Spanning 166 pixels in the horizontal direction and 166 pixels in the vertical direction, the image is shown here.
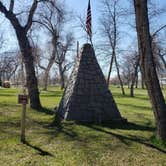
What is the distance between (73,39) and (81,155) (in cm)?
4536

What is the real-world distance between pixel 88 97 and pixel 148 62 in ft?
12.0

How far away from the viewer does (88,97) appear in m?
10.7

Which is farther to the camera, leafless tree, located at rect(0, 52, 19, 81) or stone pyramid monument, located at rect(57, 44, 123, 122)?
leafless tree, located at rect(0, 52, 19, 81)

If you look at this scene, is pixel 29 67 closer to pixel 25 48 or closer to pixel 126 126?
pixel 25 48

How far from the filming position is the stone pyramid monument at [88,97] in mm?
10531

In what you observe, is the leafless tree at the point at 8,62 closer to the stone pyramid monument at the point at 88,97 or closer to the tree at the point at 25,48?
the tree at the point at 25,48

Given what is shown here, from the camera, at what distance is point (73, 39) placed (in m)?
51.2

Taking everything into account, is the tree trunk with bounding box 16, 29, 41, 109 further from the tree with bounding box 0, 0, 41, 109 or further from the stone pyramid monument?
the stone pyramid monument

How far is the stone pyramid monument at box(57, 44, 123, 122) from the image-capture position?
1053cm

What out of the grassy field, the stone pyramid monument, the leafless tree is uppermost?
the leafless tree

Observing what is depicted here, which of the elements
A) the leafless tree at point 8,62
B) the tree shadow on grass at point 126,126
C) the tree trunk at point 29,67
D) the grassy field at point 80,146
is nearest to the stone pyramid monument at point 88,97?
the tree shadow on grass at point 126,126

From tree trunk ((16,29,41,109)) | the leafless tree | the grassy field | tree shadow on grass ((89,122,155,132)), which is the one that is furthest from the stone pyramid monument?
the leafless tree

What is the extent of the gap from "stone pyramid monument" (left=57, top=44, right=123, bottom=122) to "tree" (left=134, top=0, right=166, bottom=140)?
3.23 meters

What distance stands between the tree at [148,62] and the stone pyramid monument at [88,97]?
3228mm
